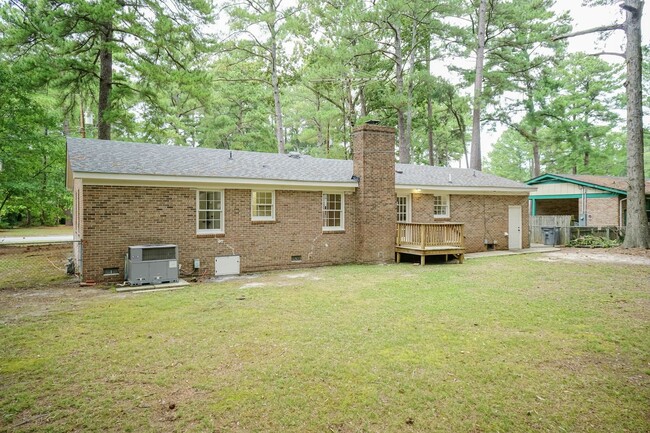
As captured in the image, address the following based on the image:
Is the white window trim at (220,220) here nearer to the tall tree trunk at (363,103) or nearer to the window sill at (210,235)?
the window sill at (210,235)

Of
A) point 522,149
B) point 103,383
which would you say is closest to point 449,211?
point 103,383

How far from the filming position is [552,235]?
19672 millimetres

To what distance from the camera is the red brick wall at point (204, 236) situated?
9.75 m

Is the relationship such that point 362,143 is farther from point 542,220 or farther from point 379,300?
point 542,220

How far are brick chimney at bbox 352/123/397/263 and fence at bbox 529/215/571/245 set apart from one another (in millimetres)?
11529

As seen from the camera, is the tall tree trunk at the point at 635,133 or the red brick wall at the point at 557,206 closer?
the tall tree trunk at the point at 635,133

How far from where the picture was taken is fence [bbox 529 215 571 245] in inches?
782

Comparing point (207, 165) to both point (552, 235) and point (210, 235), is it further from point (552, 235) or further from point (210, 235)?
point (552, 235)

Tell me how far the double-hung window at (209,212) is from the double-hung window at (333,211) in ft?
12.6

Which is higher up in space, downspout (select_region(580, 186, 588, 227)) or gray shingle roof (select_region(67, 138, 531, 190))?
gray shingle roof (select_region(67, 138, 531, 190))

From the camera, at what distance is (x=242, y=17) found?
22453 millimetres

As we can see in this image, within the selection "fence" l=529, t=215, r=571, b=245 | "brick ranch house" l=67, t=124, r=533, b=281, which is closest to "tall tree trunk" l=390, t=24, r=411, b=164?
"fence" l=529, t=215, r=571, b=245

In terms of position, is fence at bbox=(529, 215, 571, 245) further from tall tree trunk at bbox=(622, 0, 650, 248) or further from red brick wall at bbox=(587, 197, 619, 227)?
red brick wall at bbox=(587, 197, 619, 227)

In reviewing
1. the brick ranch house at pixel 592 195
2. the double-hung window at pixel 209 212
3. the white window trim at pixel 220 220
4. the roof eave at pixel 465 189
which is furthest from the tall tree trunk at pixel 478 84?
the double-hung window at pixel 209 212
